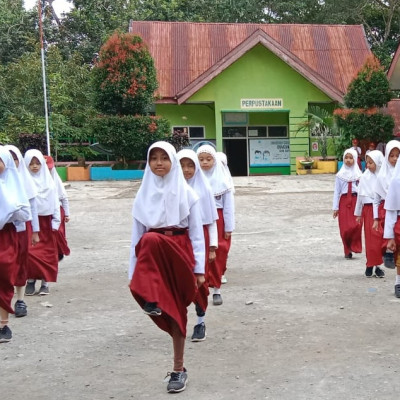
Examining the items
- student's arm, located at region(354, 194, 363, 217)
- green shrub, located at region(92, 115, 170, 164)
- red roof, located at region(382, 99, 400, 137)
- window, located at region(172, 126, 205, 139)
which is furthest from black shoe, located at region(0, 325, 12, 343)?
red roof, located at region(382, 99, 400, 137)

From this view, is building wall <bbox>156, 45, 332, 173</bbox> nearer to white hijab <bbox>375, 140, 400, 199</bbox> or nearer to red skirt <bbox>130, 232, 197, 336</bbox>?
white hijab <bbox>375, 140, 400, 199</bbox>

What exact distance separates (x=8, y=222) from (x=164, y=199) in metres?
1.90

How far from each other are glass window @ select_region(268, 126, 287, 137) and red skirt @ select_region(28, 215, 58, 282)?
21243mm

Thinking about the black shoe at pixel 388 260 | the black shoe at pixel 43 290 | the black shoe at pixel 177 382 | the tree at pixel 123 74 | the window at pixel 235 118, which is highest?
the tree at pixel 123 74

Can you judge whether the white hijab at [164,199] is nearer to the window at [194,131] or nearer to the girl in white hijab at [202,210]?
the girl in white hijab at [202,210]

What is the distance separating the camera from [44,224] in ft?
25.2

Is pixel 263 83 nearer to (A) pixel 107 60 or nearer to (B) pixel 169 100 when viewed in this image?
(B) pixel 169 100

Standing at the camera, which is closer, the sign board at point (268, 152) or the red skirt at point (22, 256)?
the red skirt at point (22, 256)

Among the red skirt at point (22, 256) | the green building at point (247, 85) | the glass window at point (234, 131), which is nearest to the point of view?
the red skirt at point (22, 256)

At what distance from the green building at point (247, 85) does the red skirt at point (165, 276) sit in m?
21.8

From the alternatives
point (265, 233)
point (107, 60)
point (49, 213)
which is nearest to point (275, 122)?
point (107, 60)

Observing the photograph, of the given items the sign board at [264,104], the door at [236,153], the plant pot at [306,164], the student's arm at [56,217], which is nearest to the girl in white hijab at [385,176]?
the student's arm at [56,217]

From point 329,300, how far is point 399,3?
102 ft

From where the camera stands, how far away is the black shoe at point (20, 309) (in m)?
6.51
